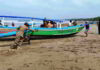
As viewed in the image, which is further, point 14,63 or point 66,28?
point 66,28

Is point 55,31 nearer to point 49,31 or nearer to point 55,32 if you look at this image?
point 55,32

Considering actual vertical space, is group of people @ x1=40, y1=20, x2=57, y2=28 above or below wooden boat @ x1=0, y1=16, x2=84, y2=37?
above

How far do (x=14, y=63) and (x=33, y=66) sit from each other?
0.71 metres

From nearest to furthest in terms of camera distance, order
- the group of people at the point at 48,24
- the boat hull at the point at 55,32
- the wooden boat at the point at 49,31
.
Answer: the wooden boat at the point at 49,31 → the boat hull at the point at 55,32 → the group of people at the point at 48,24

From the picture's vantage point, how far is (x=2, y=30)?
32.0 ft

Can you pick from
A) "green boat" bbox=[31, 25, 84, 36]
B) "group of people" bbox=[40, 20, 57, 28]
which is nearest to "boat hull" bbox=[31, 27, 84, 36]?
"green boat" bbox=[31, 25, 84, 36]

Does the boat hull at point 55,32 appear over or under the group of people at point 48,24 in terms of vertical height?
under

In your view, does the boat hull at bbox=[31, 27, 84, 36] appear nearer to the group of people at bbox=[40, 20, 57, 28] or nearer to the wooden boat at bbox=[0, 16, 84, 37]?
the wooden boat at bbox=[0, 16, 84, 37]

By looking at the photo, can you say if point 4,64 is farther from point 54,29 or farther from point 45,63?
point 54,29

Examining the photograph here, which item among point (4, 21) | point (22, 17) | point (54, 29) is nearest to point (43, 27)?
point (54, 29)

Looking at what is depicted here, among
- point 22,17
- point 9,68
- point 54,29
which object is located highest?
point 22,17

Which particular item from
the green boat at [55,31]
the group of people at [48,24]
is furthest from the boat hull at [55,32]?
the group of people at [48,24]

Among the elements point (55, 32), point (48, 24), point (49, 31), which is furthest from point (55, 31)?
point (48, 24)

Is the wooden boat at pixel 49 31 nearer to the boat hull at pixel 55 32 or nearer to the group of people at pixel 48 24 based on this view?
the boat hull at pixel 55 32
